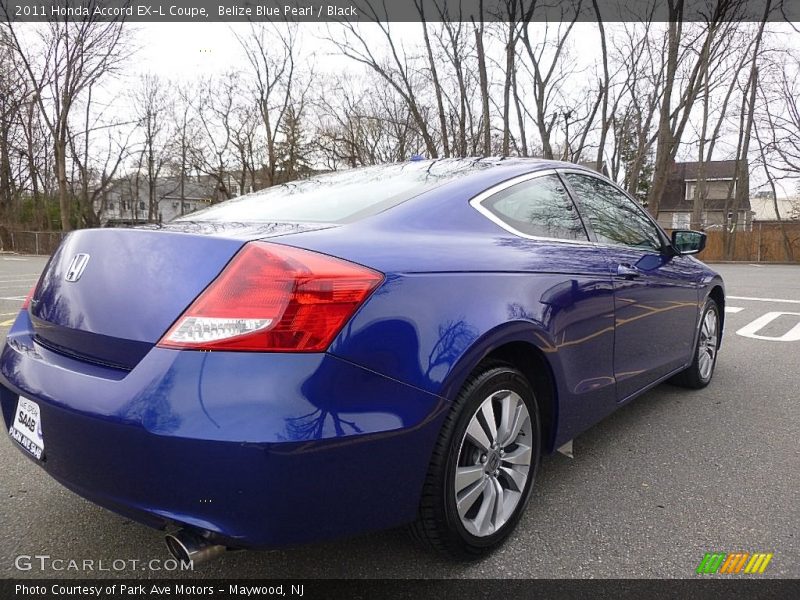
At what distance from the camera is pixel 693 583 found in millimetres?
1896

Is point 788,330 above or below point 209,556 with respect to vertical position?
below

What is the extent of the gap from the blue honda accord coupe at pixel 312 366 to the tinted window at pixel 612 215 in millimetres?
597

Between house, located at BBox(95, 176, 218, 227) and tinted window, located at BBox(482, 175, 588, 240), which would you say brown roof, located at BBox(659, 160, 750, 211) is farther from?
Answer: tinted window, located at BBox(482, 175, 588, 240)

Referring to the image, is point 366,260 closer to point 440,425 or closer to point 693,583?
point 440,425

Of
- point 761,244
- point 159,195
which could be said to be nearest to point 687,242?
point 761,244

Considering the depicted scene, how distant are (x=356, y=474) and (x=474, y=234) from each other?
98 cm

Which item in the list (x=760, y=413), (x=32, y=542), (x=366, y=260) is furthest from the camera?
(x=760, y=413)


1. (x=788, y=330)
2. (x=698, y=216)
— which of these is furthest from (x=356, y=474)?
(x=698, y=216)

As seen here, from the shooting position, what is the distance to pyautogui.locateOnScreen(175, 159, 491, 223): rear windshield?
82.7 inches

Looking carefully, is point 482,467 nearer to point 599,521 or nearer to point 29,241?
point 599,521

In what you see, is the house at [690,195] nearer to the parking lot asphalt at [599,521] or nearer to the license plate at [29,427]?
the parking lot asphalt at [599,521]

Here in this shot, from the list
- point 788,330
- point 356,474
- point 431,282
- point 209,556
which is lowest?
point 788,330

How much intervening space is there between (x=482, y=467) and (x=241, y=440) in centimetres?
93

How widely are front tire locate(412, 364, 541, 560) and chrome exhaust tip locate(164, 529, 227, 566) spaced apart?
2.12 ft
